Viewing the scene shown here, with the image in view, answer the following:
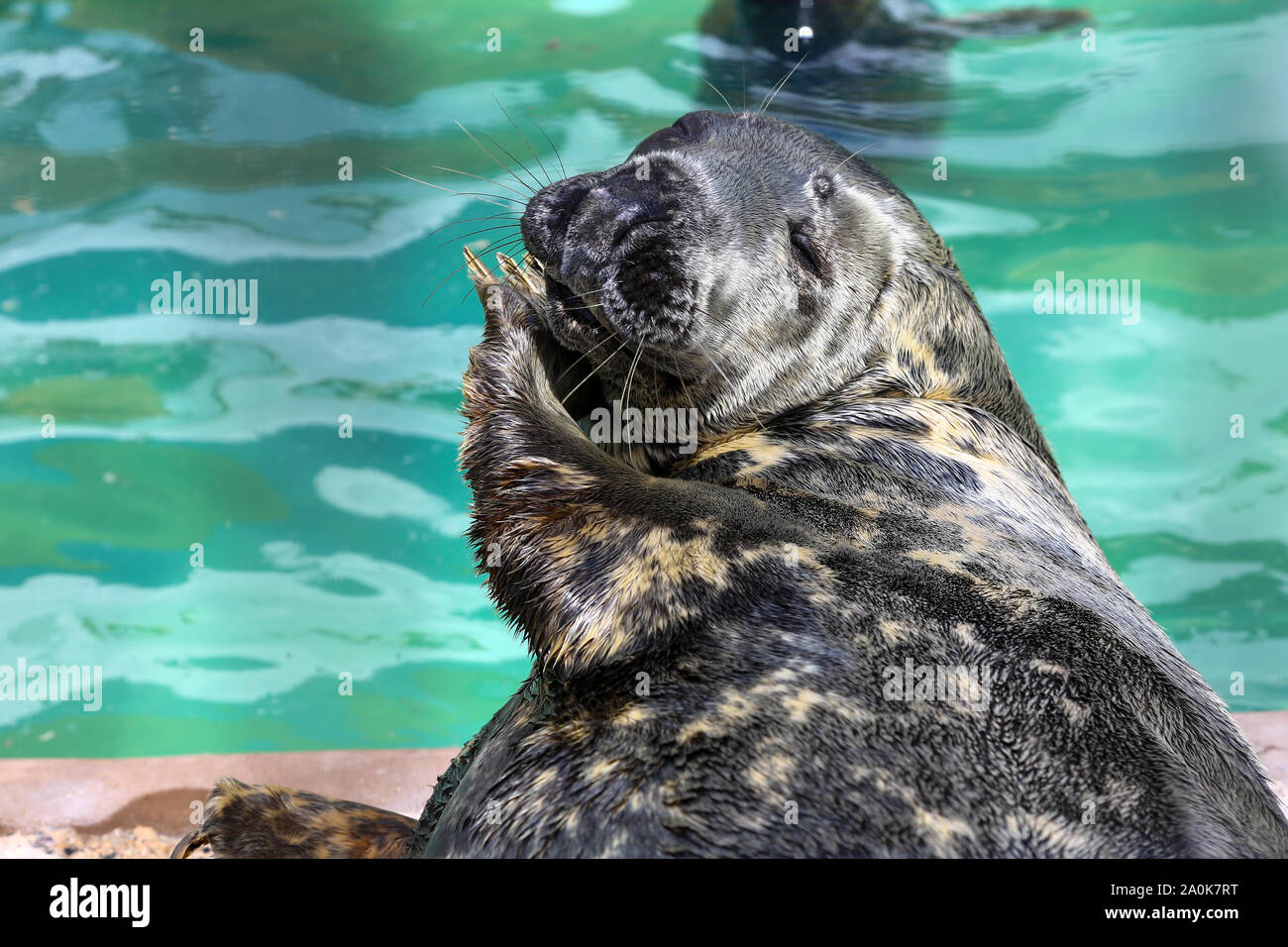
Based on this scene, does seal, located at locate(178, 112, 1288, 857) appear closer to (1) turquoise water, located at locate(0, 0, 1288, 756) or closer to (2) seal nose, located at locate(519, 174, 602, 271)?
(2) seal nose, located at locate(519, 174, 602, 271)

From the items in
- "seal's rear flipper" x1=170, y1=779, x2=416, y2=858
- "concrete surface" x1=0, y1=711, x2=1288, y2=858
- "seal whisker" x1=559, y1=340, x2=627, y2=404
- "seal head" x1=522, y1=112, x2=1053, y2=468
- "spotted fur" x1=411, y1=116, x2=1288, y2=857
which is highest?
"seal head" x1=522, y1=112, x2=1053, y2=468

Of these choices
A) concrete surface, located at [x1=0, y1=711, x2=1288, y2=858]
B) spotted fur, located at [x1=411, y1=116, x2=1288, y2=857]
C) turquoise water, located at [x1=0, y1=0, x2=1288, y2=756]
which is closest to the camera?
spotted fur, located at [x1=411, y1=116, x2=1288, y2=857]

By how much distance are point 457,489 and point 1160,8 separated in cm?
603

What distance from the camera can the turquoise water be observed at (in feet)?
22.3

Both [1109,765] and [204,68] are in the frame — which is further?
[204,68]

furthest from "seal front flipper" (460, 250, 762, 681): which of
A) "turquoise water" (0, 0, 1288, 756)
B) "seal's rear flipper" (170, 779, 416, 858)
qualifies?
"turquoise water" (0, 0, 1288, 756)

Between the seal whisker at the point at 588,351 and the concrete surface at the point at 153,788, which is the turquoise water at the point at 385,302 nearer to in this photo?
the concrete surface at the point at 153,788

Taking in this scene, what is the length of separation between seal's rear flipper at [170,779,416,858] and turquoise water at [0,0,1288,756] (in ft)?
14.3

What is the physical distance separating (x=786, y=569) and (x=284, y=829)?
66.3 inches

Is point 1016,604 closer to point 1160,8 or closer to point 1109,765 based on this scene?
point 1109,765

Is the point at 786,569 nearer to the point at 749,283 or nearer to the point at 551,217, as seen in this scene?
the point at 749,283
